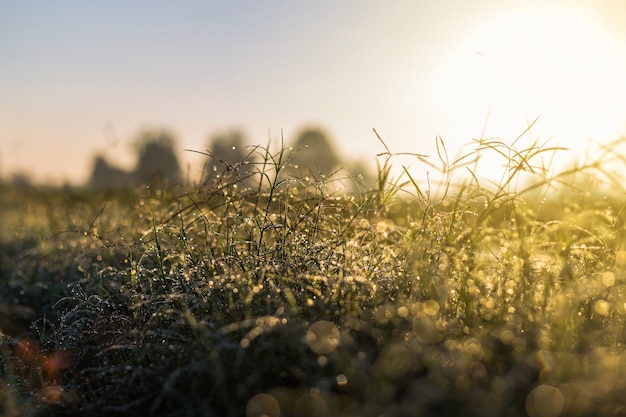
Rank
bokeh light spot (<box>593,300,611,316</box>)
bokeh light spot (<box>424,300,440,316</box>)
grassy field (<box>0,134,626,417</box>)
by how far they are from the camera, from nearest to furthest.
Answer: grassy field (<box>0,134,626,417</box>), bokeh light spot (<box>424,300,440,316</box>), bokeh light spot (<box>593,300,611,316</box>)

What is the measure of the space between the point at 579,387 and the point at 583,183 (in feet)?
5.21

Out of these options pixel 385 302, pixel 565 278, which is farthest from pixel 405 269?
pixel 565 278

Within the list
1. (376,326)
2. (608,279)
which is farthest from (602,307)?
(376,326)

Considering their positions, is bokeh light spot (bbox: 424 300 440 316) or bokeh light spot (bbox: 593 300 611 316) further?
bokeh light spot (bbox: 593 300 611 316)

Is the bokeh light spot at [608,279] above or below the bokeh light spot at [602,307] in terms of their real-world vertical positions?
above

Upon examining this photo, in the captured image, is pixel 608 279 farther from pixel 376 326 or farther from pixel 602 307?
pixel 376 326

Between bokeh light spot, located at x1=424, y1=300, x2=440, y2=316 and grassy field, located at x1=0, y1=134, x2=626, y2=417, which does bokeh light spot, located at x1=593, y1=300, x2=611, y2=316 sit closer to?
grassy field, located at x1=0, y1=134, x2=626, y2=417

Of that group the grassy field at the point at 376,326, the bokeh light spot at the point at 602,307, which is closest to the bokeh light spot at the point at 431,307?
the grassy field at the point at 376,326

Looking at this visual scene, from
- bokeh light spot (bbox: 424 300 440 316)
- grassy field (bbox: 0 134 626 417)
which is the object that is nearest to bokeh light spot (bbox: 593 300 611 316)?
grassy field (bbox: 0 134 626 417)

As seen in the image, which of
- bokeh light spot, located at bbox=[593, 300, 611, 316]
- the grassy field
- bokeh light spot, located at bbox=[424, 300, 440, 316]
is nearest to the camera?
the grassy field

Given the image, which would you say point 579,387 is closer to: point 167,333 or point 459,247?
point 459,247

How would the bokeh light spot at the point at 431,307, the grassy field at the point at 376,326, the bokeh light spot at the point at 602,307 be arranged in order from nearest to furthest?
the grassy field at the point at 376,326, the bokeh light spot at the point at 431,307, the bokeh light spot at the point at 602,307

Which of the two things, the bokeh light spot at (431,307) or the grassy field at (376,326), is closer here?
the grassy field at (376,326)

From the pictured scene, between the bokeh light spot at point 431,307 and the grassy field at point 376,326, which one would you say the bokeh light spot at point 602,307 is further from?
the bokeh light spot at point 431,307
